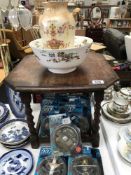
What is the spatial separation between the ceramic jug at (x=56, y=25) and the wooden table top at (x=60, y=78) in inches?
4.4

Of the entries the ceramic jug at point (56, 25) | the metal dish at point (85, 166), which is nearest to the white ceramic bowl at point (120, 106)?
the metal dish at point (85, 166)

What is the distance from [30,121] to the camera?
674mm

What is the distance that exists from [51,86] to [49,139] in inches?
10.6

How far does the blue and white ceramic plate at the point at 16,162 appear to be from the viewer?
2.02ft

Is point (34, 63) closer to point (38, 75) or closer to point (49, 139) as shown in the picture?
point (38, 75)

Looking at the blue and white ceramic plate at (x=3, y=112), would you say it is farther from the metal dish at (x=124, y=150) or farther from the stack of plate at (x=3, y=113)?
the metal dish at (x=124, y=150)

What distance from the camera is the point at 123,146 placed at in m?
0.67

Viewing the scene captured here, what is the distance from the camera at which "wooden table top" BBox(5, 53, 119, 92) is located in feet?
1.89

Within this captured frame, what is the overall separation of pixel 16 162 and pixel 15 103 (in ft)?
0.85

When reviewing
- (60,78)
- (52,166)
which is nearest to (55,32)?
(60,78)

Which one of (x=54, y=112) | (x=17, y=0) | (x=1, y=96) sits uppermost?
(x=17, y=0)

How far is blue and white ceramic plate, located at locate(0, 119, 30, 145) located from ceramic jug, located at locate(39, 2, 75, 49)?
1.31 ft

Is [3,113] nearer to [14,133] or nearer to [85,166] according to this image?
[14,133]

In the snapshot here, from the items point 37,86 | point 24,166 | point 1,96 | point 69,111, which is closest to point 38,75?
point 37,86
